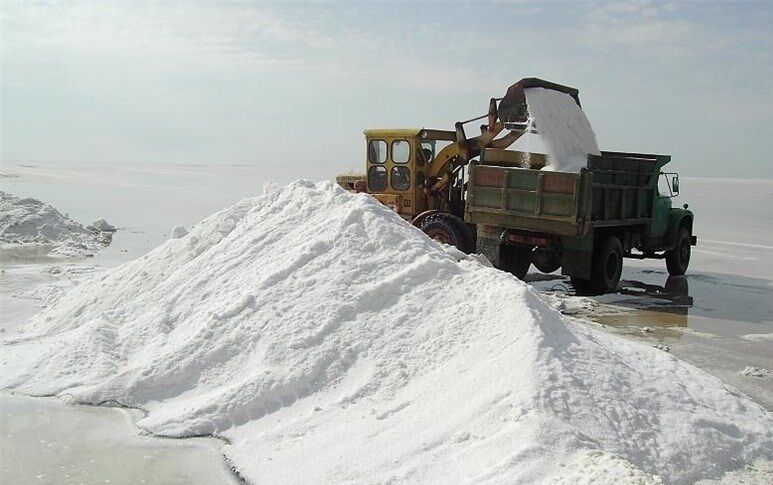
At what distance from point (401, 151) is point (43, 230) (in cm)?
842

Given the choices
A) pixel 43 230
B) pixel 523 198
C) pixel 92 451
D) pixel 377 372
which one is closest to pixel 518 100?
pixel 523 198

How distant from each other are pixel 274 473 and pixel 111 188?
116ft

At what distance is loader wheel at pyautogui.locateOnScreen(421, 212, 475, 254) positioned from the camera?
11.8 meters

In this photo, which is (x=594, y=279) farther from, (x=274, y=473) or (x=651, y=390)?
(x=274, y=473)

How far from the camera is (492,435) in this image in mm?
4117

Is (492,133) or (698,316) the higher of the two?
(492,133)

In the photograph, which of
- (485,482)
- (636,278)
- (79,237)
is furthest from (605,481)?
Result: (79,237)

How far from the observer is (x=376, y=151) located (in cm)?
1262

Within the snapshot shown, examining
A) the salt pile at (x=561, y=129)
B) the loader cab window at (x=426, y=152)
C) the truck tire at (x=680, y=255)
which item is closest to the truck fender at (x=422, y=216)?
the loader cab window at (x=426, y=152)

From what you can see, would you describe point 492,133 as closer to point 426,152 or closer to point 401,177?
point 426,152

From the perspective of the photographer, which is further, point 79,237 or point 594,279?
point 79,237

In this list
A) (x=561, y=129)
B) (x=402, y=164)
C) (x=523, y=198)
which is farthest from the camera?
(x=402, y=164)

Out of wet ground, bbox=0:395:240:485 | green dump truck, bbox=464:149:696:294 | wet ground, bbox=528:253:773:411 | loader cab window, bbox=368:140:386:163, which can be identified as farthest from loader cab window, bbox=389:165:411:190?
wet ground, bbox=0:395:240:485

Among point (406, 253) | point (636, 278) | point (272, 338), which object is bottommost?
point (636, 278)
